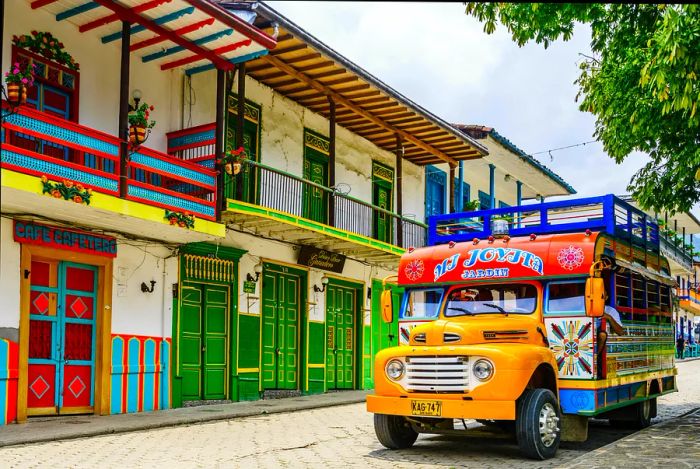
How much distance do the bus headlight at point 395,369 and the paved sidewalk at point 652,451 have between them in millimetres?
2007

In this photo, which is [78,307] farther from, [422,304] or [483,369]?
[483,369]

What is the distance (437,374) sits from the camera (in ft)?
27.6

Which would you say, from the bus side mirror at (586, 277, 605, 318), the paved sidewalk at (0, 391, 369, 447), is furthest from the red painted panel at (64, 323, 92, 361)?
the bus side mirror at (586, 277, 605, 318)

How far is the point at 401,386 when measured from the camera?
340 inches

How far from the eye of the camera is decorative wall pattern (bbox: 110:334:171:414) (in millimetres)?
12758

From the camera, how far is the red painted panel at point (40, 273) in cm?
1180

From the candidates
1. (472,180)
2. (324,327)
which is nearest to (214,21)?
(324,327)

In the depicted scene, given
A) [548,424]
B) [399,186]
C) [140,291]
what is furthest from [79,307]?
[399,186]

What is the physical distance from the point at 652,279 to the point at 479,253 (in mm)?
3490

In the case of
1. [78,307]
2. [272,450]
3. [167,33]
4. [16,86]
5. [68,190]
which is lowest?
[272,450]

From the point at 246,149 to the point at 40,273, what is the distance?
524 cm

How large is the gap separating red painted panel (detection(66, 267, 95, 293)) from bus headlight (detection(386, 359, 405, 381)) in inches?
231

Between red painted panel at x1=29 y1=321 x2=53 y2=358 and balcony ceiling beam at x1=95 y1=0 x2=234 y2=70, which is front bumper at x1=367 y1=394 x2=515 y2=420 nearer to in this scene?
red painted panel at x1=29 y1=321 x2=53 y2=358

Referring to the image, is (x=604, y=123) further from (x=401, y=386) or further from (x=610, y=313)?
(x=401, y=386)
